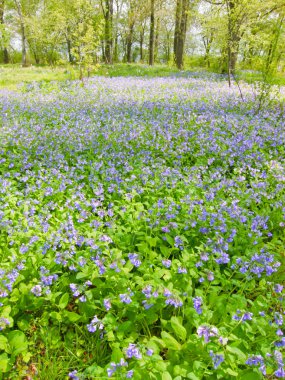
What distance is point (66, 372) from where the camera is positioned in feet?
8.20

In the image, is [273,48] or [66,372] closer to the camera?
[66,372]

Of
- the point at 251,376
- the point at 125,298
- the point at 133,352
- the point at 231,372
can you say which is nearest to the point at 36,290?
the point at 125,298

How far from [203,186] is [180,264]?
76.7 inches

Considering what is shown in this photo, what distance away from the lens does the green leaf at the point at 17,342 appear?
240cm

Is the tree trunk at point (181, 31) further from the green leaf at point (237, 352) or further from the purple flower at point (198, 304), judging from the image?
the green leaf at point (237, 352)

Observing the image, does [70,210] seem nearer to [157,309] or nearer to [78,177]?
[78,177]

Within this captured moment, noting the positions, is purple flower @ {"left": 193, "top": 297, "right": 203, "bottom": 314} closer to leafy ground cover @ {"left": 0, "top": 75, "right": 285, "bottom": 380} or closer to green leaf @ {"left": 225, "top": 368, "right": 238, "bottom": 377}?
leafy ground cover @ {"left": 0, "top": 75, "right": 285, "bottom": 380}

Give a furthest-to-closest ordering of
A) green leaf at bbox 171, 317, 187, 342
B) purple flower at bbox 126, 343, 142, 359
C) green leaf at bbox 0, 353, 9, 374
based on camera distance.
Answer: green leaf at bbox 171, 317, 187, 342 → green leaf at bbox 0, 353, 9, 374 → purple flower at bbox 126, 343, 142, 359

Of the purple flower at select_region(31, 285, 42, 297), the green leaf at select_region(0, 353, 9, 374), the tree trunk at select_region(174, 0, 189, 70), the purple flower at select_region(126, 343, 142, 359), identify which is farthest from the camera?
the tree trunk at select_region(174, 0, 189, 70)

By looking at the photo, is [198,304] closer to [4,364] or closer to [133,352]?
[133,352]

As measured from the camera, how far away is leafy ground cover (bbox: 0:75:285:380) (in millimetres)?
2381

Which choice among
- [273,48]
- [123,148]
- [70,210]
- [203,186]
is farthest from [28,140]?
[273,48]

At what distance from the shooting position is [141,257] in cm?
297

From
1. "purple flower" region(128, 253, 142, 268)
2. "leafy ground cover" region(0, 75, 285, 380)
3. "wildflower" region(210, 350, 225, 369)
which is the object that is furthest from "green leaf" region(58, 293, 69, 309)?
"wildflower" region(210, 350, 225, 369)
